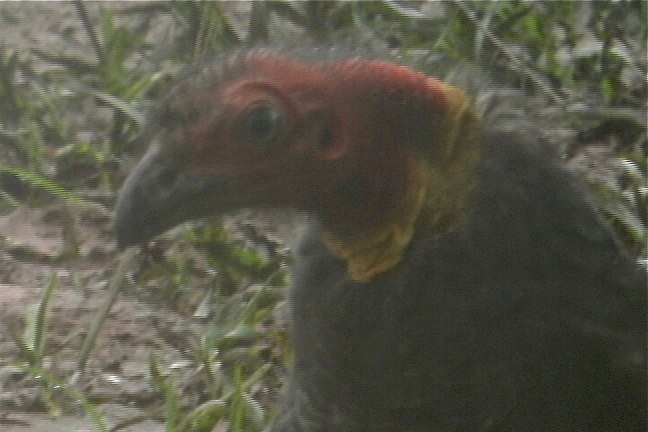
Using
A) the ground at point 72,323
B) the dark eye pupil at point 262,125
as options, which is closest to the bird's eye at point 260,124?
the dark eye pupil at point 262,125

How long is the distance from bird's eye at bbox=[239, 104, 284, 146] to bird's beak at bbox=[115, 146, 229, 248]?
41 millimetres

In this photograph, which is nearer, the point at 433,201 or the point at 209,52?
the point at 433,201

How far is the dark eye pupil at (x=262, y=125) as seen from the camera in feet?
3.07

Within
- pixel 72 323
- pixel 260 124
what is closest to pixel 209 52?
pixel 260 124

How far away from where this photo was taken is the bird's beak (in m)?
0.94

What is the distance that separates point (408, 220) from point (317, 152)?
0.10 meters

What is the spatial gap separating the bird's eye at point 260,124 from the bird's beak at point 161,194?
41mm

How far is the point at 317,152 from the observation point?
3.14 ft

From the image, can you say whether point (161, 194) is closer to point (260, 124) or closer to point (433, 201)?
point (260, 124)

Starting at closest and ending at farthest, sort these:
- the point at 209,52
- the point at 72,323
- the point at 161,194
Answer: the point at 161,194 < the point at 209,52 < the point at 72,323

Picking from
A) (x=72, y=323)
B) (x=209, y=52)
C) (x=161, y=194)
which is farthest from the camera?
(x=72, y=323)

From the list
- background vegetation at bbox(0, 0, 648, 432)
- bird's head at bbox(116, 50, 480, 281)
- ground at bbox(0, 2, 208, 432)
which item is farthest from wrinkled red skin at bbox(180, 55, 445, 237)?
ground at bbox(0, 2, 208, 432)

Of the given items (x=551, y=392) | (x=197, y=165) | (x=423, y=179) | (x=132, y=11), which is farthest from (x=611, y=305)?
(x=132, y=11)

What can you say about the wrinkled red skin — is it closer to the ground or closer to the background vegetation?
the background vegetation
